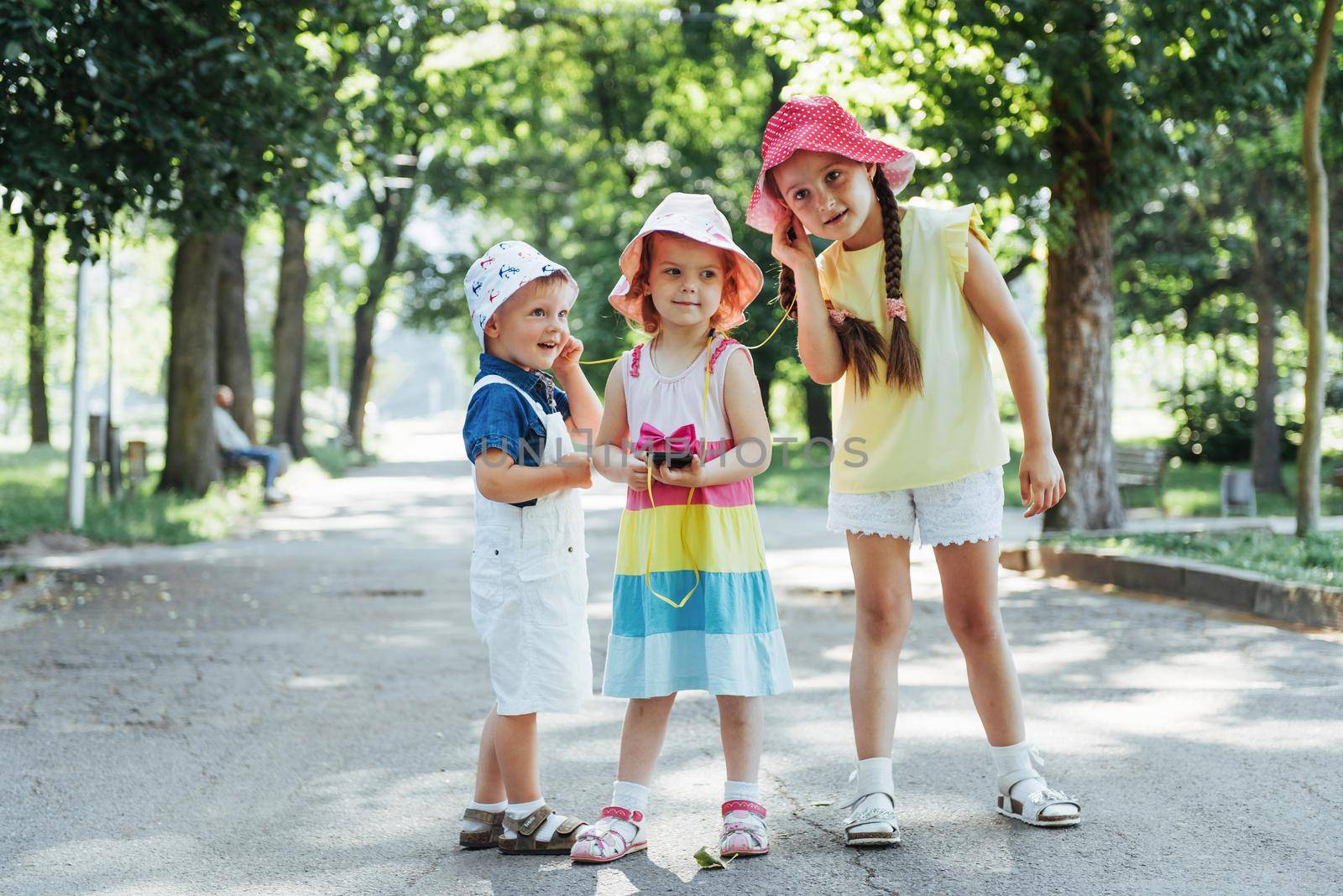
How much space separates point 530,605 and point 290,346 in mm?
23296

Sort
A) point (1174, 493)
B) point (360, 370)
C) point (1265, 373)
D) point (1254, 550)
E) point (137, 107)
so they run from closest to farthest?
point (137, 107) → point (1254, 550) → point (1174, 493) → point (1265, 373) → point (360, 370)

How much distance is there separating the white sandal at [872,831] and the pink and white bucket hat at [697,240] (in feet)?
4.52

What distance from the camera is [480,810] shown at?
367 centimetres

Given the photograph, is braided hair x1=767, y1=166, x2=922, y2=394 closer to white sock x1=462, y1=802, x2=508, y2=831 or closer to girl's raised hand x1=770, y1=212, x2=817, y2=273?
girl's raised hand x1=770, y1=212, x2=817, y2=273

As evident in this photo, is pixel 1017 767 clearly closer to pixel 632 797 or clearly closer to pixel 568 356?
pixel 632 797

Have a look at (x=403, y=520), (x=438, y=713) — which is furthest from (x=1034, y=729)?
(x=403, y=520)

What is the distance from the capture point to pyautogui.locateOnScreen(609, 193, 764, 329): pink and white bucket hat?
3490mm

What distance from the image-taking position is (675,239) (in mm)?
3545

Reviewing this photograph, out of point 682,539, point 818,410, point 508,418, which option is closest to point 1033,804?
point 682,539

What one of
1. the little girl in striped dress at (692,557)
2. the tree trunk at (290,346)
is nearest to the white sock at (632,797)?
the little girl in striped dress at (692,557)

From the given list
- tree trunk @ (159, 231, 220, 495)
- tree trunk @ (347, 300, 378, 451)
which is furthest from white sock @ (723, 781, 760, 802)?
tree trunk @ (347, 300, 378, 451)

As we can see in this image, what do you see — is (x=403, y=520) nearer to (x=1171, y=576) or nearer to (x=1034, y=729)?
(x=1171, y=576)

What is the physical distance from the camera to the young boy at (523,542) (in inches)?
136

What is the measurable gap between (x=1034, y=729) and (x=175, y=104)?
268 inches
